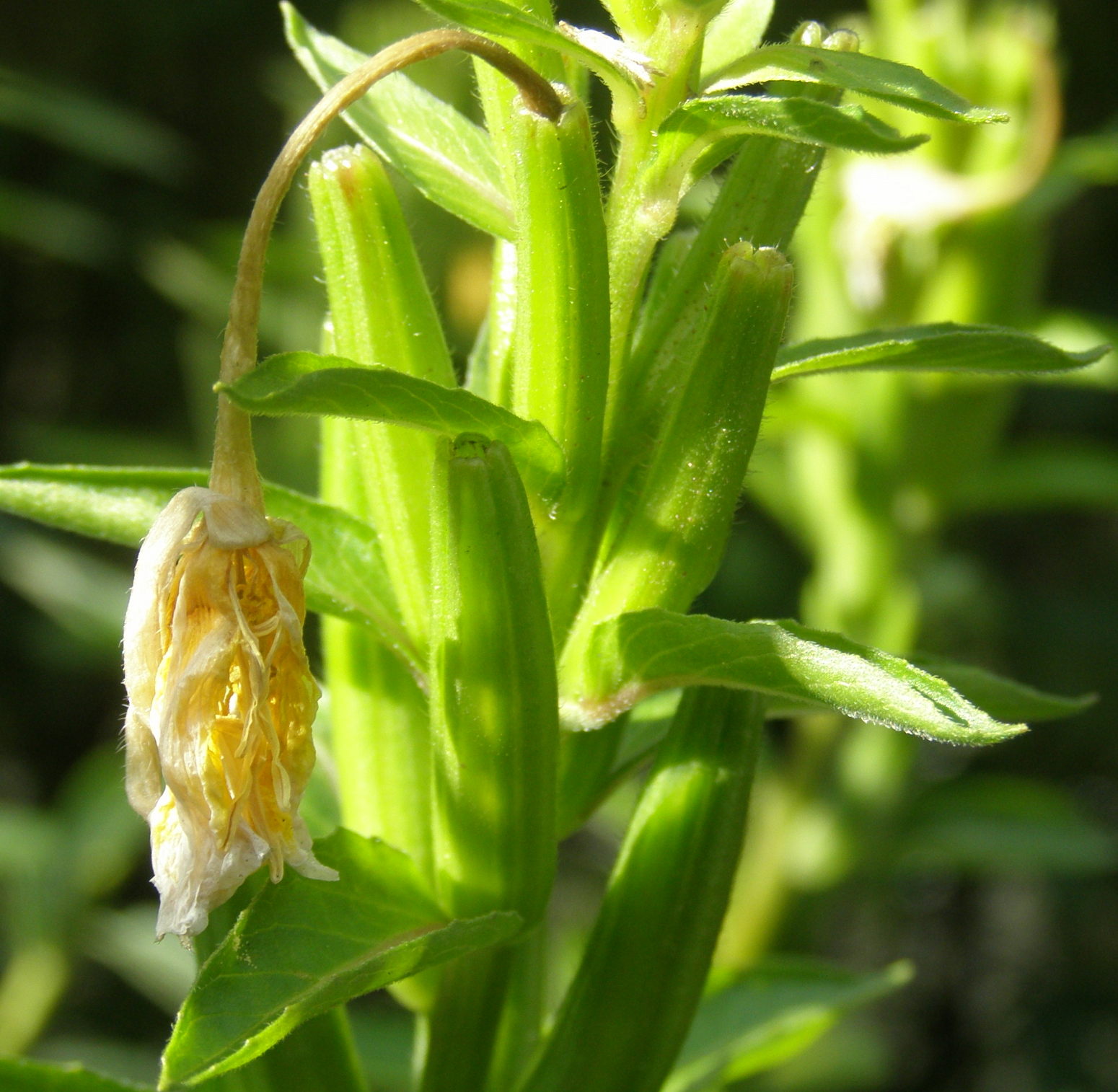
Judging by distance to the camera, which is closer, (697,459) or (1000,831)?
(697,459)

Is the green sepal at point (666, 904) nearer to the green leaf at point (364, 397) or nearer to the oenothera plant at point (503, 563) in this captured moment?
the oenothera plant at point (503, 563)

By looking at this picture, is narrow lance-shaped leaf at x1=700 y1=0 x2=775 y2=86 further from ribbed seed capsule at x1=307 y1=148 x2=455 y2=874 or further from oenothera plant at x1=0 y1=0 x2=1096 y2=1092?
ribbed seed capsule at x1=307 y1=148 x2=455 y2=874

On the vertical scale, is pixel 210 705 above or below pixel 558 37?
below

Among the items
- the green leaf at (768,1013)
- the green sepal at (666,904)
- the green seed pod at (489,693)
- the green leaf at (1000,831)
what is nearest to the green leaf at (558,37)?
the green seed pod at (489,693)

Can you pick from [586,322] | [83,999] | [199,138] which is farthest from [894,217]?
[199,138]

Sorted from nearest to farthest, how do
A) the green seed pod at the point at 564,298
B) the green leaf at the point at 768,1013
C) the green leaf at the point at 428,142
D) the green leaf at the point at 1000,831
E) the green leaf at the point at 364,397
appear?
the green leaf at the point at 364,397 → the green seed pod at the point at 564,298 → the green leaf at the point at 428,142 → the green leaf at the point at 768,1013 → the green leaf at the point at 1000,831

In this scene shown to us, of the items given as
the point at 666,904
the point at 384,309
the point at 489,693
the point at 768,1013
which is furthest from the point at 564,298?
the point at 768,1013

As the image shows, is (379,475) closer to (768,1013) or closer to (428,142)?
(428,142)

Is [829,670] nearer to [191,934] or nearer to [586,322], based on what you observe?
[586,322]
